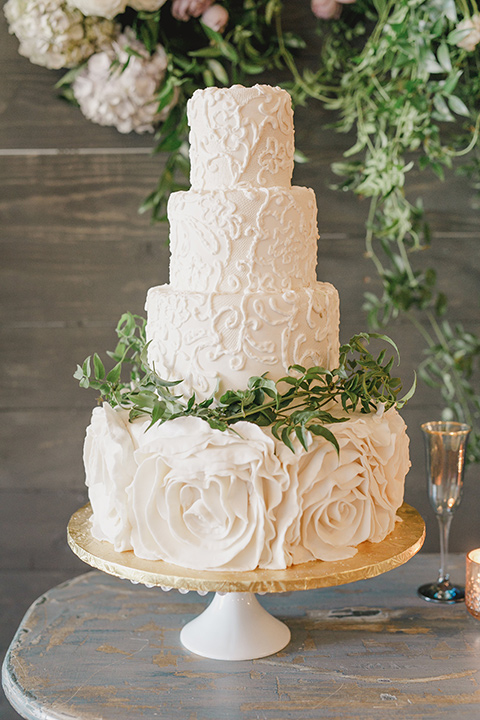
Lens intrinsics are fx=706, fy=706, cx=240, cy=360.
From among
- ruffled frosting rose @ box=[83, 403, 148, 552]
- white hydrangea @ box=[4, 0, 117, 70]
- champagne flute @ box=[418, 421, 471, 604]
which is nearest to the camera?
ruffled frosting rose @ box=[83, 403, 148, 552]

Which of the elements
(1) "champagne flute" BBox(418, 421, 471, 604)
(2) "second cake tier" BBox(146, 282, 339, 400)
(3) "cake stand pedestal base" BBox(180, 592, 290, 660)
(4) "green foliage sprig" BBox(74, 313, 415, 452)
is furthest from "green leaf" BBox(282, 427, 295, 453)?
(1) "champagne flute" BBox(418, 421, 471, 604)

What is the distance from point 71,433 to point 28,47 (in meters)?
1.15

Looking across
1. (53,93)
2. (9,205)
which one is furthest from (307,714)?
(53,93)

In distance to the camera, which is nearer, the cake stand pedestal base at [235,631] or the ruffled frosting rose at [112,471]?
the ruffled frosting rose at [112,471]

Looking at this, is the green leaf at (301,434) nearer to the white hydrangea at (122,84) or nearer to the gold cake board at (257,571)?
the gold cake board at (257,571)

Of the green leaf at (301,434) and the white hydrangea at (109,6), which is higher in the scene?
the white hydrangea at (109,6)

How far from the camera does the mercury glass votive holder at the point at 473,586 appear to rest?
1.45 m

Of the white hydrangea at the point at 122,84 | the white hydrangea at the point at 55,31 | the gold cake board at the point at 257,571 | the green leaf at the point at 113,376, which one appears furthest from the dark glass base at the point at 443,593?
the white hydrangea at the point at 55,31

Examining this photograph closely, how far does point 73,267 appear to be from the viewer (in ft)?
7.22

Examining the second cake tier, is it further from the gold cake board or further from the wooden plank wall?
the wooden plank wall

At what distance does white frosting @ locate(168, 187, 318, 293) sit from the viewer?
4.27ft

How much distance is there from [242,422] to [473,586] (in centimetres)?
65

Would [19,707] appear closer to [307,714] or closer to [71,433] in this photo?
[307,714]

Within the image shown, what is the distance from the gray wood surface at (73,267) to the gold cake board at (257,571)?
0.97 m
